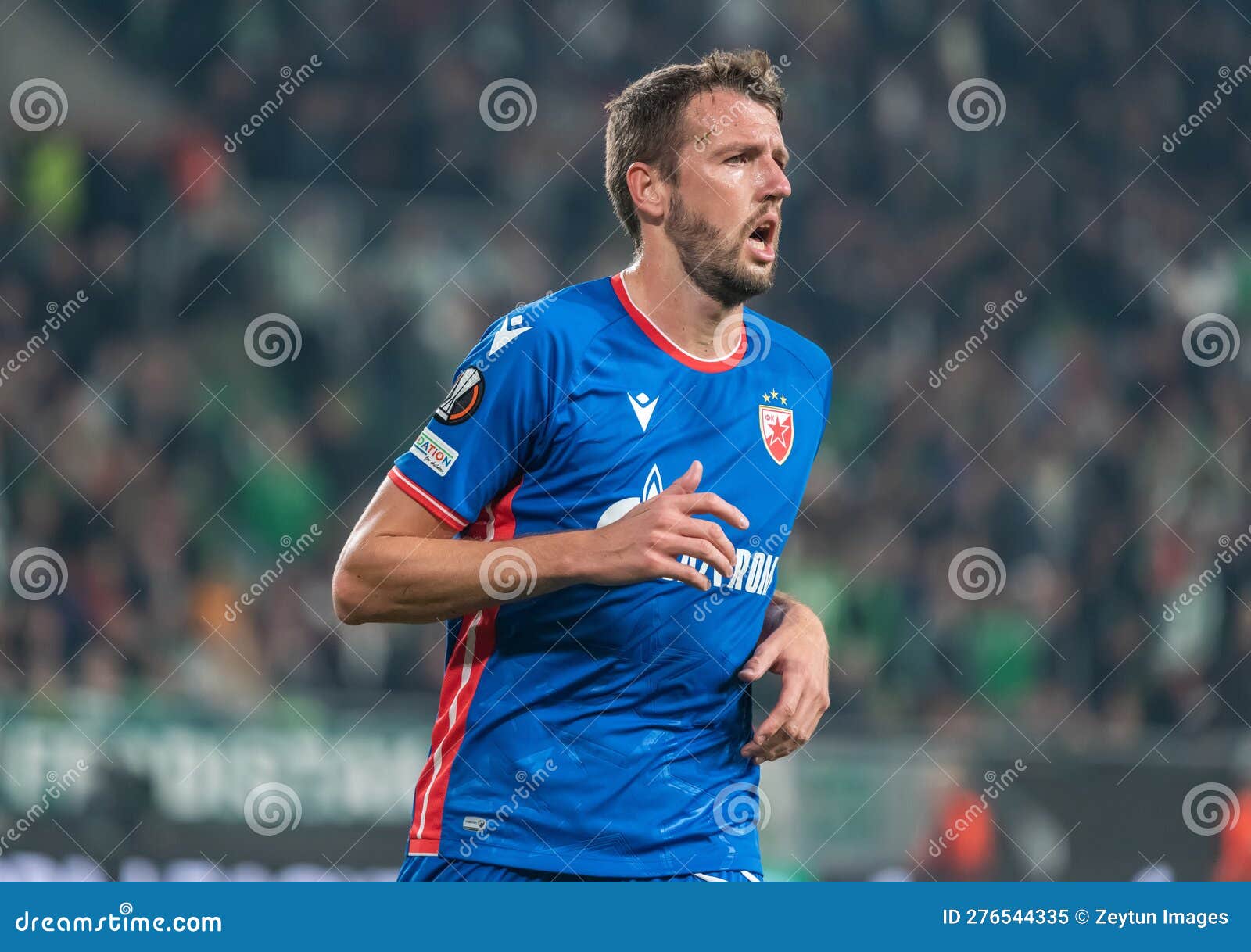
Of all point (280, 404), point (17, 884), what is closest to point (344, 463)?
point (280, 404)

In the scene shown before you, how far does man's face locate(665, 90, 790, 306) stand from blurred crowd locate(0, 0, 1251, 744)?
14.6ft

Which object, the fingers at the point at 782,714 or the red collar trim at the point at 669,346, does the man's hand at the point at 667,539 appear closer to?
the fingers at the point at 782,714

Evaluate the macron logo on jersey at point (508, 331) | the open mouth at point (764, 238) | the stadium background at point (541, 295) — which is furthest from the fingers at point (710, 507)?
the stadium background at point (541, 295)

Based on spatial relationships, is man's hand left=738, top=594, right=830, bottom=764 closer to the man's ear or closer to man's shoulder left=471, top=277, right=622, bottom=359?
man's shoulder left=471, top=277, right=622, bottom=359

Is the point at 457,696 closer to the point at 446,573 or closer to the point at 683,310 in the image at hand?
the point at 446,573

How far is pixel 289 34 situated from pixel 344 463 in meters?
3.52

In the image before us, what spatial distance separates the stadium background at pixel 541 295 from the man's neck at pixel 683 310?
4.22m

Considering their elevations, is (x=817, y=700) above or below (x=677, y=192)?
below

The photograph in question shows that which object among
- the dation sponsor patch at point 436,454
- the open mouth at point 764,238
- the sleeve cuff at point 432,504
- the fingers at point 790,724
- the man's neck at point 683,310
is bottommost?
the sleeve cuff at point 432,504

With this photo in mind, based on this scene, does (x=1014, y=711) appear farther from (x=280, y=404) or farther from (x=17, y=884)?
(x=17, y=884)

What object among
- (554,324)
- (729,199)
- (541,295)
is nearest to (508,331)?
(554,324)

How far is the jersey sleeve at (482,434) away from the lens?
3158mm

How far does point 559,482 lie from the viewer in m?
3.24

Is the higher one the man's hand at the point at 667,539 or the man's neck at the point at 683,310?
the man's neck at the point at 683,310
